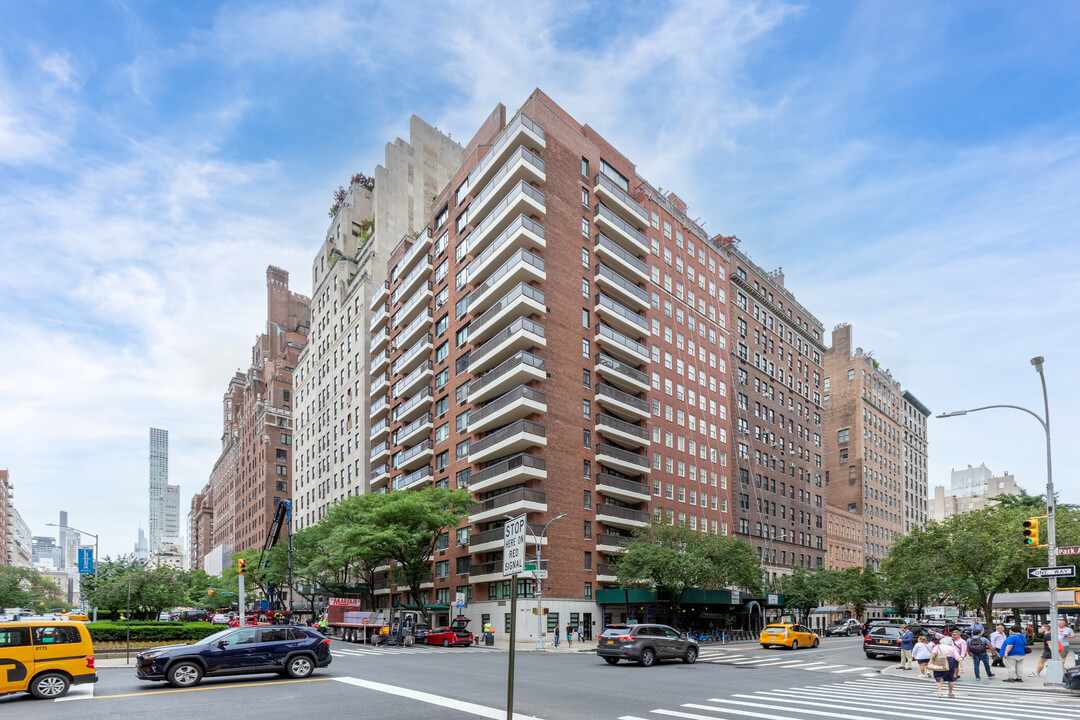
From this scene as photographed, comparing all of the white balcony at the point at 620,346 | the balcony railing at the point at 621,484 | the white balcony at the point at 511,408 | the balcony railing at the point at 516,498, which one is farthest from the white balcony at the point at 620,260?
the balcony railing at the point at 516,498

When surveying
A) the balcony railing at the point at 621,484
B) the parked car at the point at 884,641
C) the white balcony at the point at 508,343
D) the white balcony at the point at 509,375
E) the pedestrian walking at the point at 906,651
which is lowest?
the parked car at the point at 884,641

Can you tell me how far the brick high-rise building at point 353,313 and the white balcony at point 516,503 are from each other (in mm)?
26697

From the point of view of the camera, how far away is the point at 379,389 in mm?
81812

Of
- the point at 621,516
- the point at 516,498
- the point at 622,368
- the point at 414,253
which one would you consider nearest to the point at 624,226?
the point at 622,368

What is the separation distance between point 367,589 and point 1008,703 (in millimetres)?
61543

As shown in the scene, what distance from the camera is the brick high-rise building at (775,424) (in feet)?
268

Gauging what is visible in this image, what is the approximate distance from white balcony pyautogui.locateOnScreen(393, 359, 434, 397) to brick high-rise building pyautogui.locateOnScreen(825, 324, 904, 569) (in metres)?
71.8

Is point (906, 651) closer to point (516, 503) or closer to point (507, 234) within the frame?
point (516, 503)

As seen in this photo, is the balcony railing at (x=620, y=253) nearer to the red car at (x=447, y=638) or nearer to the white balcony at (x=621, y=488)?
the white balcony at (x=621, y=488)

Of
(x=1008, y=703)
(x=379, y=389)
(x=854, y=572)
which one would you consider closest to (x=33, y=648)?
(x=1008, y=703)

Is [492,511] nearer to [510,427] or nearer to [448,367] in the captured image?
[510,427]

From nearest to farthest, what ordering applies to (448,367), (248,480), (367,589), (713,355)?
(448,367), (367,589), (713,355), (248,480)

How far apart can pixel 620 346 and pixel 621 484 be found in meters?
11.5

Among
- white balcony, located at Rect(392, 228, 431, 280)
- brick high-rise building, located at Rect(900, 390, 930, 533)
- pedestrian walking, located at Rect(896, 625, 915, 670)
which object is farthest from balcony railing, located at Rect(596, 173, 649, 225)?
brick high-rise building, located at Rect(900, 390, 930, 533)
